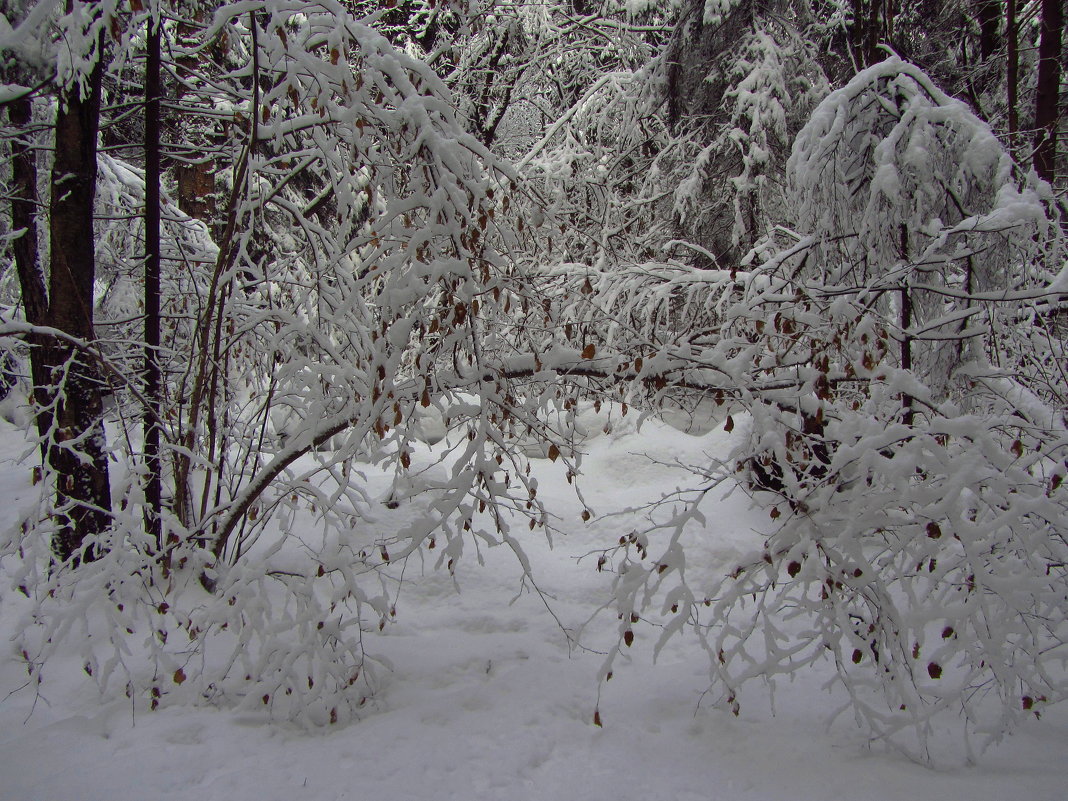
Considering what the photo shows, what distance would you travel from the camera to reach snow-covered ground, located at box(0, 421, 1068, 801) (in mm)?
2881

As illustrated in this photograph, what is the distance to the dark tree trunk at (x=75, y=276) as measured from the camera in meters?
3.95

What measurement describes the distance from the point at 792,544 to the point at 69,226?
4593 mm

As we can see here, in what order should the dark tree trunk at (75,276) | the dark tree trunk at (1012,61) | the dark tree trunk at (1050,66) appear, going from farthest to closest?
1. the dark tree trunk at (1012,61)
2. the dark tree trunk at (1050,66)
3. the dark tree trunk at (75,276)

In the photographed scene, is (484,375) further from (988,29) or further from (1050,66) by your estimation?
(988,29)

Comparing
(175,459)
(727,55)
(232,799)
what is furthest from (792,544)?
(727,55)

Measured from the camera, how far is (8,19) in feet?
11.9

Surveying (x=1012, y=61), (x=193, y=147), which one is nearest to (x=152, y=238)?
(x=193, y=147)

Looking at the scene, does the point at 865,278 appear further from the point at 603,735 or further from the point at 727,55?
the point at 727,55

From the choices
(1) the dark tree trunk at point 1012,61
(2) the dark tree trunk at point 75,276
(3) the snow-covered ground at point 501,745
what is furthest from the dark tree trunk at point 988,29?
(2) the dark tree trunk at point 75,276

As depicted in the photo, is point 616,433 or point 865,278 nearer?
point 865,278

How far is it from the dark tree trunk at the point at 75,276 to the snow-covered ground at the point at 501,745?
1.08m

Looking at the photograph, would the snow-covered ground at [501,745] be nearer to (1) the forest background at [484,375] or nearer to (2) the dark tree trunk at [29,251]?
(1) the forest background at [484,375]

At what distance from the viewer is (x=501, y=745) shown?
11.1 feet

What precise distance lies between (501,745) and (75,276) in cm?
381
